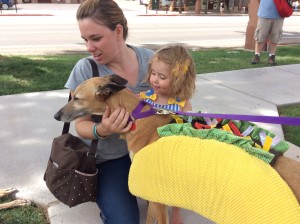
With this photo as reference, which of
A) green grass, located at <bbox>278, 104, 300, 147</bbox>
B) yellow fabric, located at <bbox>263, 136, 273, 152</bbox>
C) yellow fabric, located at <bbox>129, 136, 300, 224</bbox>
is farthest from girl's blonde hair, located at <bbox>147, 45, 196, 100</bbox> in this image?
green grass, located at <bbox>278, 104, 300, 147</bbox>

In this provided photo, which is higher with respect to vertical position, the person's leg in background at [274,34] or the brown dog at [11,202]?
the person's leg in background at [274,34]

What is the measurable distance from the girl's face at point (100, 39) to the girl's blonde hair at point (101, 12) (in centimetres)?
3

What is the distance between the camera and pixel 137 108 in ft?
7.97

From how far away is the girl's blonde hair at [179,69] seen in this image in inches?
101

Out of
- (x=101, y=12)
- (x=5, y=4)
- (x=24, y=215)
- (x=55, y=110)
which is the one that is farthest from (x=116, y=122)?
(x=5, y=4)

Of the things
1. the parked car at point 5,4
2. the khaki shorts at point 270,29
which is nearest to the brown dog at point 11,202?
the khaki shorts at point 270,29

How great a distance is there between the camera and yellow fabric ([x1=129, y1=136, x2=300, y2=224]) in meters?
1.64

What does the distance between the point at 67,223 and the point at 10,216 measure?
0.48 meters

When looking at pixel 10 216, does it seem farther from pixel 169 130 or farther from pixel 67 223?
pixel 169 130

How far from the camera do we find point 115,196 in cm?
262

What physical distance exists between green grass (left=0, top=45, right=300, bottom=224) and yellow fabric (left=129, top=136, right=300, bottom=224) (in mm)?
1308

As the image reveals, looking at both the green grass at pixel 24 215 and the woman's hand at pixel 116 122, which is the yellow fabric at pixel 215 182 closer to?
the woman's hand at pixel 116 122

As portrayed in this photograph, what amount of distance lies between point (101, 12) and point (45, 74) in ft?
14.1

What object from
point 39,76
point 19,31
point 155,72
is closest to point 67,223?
point 155,72
